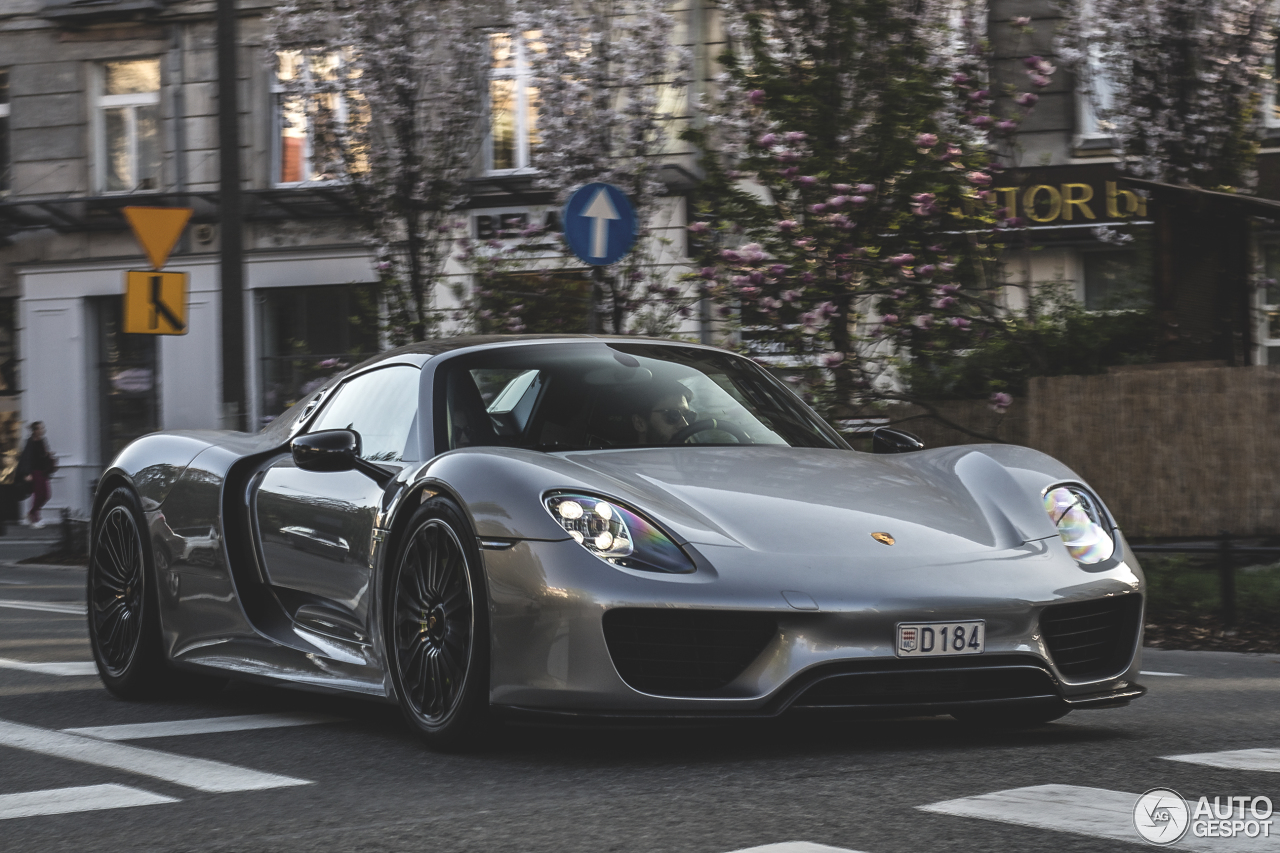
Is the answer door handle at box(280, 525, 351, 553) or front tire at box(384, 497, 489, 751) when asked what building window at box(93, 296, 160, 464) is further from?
front tire at box(384, 497, 489, 751)

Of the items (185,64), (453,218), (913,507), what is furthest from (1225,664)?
(185,64)

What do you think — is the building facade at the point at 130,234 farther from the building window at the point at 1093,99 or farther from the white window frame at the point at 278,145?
the building window at the point at 1093,99

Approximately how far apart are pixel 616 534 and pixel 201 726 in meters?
1.96

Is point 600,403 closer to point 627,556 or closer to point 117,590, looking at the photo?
point 627,556

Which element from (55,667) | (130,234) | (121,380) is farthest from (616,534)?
(121,380)

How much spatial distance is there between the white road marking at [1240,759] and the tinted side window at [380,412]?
2.44 meters

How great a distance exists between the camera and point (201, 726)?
5.83 m

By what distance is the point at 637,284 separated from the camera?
55.2ft

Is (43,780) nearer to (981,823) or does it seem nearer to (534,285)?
(981,823)

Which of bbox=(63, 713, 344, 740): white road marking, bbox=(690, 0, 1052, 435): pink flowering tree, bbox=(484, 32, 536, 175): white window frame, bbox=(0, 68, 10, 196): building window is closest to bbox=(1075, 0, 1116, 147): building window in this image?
bbox=(690, 0, 1052, 435): pink flowering tree

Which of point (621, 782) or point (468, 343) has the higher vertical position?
point (468, 343)

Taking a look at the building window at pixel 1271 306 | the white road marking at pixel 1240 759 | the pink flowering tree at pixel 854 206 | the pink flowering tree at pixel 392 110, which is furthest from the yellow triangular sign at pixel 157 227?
the building window at pixel 1271 306

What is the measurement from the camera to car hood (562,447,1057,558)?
4.70m

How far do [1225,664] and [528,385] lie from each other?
3.90m
